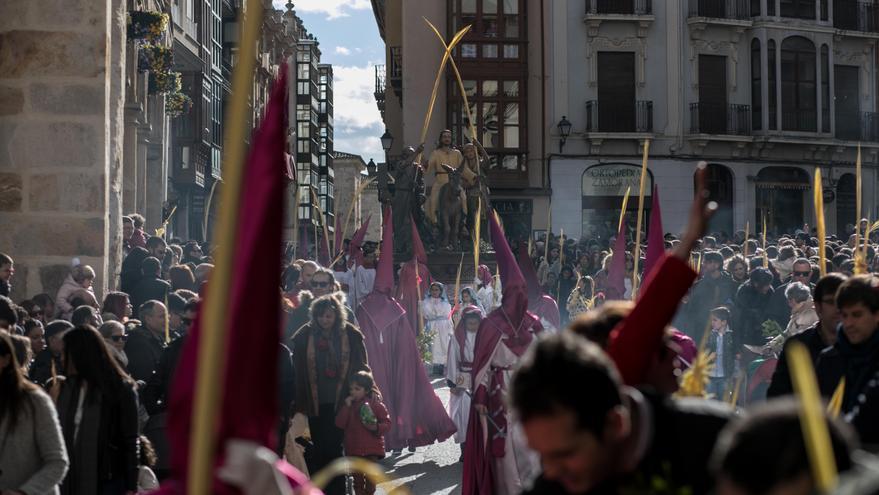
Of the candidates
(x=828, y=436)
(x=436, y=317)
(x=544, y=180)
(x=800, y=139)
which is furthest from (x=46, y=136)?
(x=800, y=139)

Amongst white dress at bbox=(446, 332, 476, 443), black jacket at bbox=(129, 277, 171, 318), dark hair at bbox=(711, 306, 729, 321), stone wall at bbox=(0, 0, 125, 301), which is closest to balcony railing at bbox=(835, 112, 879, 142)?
white dress at bbox=(446, 332, 476, 443)

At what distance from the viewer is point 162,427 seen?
815 centimetres

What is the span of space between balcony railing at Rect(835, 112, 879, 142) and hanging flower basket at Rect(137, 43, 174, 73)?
2608cm

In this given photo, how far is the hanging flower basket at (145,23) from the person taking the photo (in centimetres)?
1630

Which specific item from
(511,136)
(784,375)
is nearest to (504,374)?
(784,375)

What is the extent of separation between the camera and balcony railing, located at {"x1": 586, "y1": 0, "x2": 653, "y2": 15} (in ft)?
128

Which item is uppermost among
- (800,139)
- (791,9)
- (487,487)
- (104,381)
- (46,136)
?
(791,9)

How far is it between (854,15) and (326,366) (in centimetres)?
3525

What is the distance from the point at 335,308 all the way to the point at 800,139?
32.5 meters

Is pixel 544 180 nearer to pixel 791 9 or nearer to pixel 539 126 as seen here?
pixel 539 126

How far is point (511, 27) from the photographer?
39.9 m

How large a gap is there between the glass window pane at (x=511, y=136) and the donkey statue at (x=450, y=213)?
41.5 ft

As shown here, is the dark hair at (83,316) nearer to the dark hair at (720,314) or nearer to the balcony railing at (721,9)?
the dark hair at (720,314)

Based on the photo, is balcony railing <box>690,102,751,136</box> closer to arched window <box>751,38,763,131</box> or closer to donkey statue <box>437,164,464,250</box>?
arched window <box>751,38,763,131</box>
